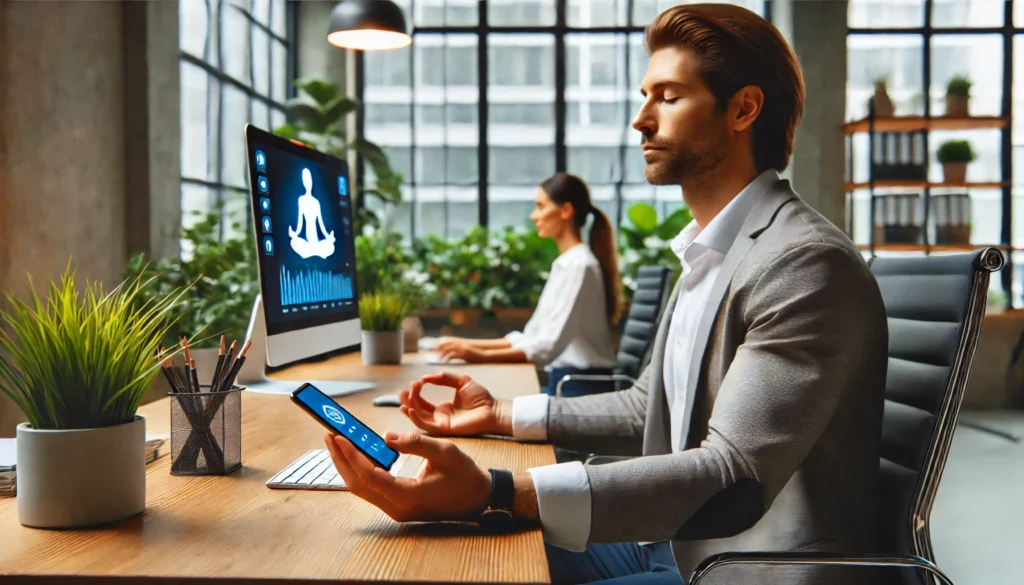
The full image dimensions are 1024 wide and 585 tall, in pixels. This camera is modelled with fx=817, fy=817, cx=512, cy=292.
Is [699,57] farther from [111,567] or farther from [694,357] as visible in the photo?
[111,567]

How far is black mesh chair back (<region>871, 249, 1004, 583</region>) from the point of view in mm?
1060

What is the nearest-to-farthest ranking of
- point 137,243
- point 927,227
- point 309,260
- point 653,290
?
point 309,260
point 653,290
point 137,243
point 927,227

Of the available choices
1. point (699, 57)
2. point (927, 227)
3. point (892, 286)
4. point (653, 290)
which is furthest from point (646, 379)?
point (927, 227)

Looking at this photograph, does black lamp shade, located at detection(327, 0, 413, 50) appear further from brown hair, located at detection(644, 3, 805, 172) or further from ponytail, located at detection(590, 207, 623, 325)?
brown hair, located at detection(644, 3, 805, 172)

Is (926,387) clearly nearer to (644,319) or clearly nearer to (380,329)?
(380,329)

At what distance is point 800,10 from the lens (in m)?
6.83

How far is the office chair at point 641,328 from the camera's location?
10.9 feet

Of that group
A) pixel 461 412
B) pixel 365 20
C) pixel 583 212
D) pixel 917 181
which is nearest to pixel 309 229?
pixel 461 412

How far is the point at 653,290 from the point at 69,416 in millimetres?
2790

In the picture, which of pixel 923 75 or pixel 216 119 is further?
pixel 923 75

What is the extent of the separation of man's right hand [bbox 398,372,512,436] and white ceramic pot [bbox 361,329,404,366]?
1.15 m

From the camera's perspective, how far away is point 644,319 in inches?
133

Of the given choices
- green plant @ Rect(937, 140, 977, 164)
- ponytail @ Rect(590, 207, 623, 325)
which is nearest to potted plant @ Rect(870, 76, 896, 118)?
green plant @ Rect(937, 140, 977, 164)

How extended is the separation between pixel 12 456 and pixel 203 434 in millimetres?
255
